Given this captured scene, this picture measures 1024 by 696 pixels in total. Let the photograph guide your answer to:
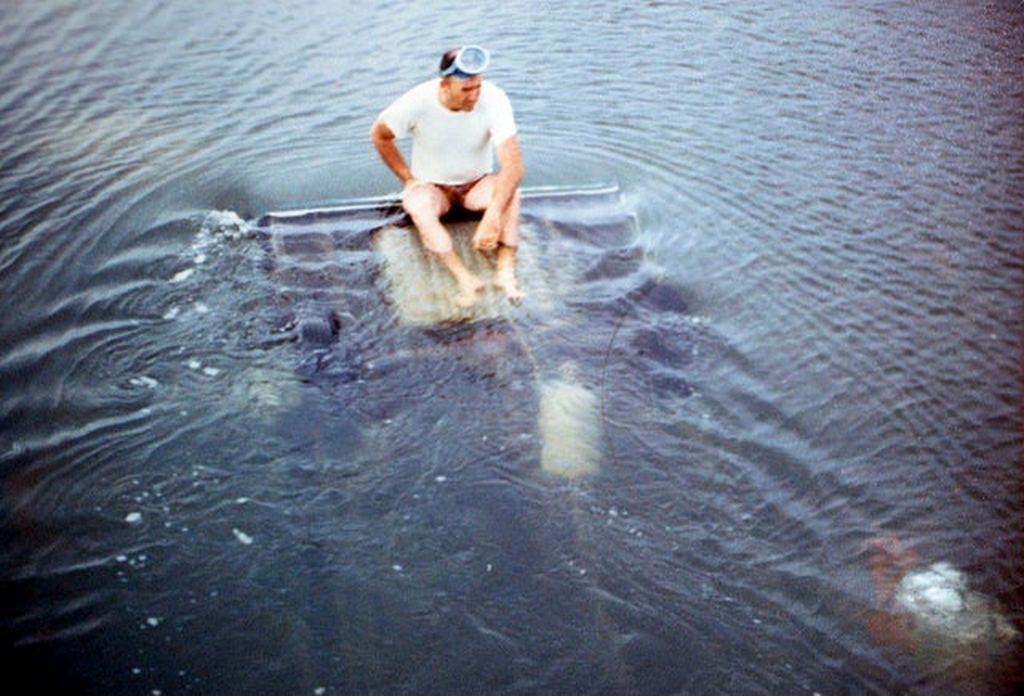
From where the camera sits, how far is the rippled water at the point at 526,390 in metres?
3.94

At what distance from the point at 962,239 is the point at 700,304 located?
240 centimetres

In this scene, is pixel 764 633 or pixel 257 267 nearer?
pixel 764 633

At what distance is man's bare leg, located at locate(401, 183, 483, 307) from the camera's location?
18.6ft

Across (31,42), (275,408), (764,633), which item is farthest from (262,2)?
(764,633)

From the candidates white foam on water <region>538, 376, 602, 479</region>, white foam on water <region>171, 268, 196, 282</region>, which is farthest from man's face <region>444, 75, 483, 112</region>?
white foam on water <region>171, 268, 196, 282</region>

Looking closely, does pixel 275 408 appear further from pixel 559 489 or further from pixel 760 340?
pixel 760 340

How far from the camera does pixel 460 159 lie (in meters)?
5.89

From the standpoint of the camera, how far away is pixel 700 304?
597 centimetres

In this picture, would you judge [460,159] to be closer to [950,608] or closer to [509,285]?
[509,285]

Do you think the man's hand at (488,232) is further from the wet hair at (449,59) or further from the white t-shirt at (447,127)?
the wet hair at (449,59)

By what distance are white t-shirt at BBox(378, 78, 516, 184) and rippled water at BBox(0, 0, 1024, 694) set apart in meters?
0.78

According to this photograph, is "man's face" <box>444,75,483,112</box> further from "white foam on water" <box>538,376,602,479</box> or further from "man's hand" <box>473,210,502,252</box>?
"white foam on water" <box>538,376,602,479</box>

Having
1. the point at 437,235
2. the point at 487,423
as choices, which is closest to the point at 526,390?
the point at 487,423

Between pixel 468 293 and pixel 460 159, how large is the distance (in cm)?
100
